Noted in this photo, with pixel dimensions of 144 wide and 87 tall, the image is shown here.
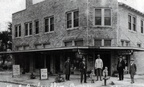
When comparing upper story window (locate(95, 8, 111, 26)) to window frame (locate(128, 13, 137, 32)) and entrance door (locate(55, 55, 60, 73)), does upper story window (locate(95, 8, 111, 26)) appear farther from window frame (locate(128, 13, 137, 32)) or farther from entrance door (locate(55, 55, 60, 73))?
entrance door (locate(55, 55, 60, 73))

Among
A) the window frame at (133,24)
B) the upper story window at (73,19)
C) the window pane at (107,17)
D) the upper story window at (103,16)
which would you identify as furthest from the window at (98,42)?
the window frame at (133,24)

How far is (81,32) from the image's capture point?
2052cm

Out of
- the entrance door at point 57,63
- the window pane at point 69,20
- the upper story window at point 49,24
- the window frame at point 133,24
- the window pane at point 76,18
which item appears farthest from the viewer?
the upper story window at point 49,24

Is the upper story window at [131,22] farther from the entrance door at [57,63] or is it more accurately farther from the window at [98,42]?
the entrance door at [57,63]

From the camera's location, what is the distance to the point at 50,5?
24.5 metres

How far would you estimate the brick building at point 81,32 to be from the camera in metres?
20.0

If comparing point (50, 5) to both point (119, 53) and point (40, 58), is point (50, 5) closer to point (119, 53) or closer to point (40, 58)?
point (40, 58)

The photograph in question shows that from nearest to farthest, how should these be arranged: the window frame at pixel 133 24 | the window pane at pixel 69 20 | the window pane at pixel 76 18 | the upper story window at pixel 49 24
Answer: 1. the window pane at pixel 76 18
2. the window pane at pixel 69 20
3. the window frame at pixel 133 24
4. the upper story window at pixel 49 24

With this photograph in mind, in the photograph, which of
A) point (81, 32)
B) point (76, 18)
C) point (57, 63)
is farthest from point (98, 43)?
point (57, 63)

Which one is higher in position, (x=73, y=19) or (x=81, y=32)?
(x=73, y=19)

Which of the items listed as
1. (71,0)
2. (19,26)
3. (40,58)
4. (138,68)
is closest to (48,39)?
(40,58)

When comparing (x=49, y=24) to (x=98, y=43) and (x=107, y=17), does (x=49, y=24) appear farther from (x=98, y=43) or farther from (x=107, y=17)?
(x=107, y=17)

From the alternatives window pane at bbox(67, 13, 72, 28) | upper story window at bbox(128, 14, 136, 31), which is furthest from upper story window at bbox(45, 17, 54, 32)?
upper story window at bbox(128, 14, 136, 31)

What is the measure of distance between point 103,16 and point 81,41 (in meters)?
3.06
